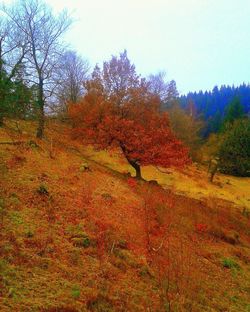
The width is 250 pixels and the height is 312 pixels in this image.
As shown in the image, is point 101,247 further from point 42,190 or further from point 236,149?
point 236,149

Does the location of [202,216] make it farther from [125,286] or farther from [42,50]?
[42,50]

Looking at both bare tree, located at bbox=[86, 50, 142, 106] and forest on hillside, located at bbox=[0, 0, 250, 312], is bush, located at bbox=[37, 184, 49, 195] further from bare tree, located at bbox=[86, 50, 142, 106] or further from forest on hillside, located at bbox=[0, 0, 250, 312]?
bare tree, located at bbox=[86, 50, 142, 106]

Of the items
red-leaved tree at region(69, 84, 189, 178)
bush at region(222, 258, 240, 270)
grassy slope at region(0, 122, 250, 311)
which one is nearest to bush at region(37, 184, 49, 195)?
grassy slope at region(0, 122, 250, 311)

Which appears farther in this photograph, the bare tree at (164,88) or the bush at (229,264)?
the bare tree at (164,88)

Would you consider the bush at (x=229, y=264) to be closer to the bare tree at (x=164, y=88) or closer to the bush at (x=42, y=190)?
the bush at (x=42, y=190)

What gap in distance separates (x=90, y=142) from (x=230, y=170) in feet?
109

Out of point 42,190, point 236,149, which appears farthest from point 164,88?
point 42,190

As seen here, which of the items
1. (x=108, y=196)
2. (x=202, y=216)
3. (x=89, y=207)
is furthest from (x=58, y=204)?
(x=202, y=216)

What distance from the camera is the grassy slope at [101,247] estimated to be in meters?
8.35

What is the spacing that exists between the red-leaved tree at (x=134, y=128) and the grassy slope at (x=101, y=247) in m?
3.79

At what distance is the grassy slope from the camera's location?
835 centimetres

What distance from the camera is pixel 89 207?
14.6m

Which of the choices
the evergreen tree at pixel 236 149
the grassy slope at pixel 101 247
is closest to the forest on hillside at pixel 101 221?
the grassy slope at pixel 101 247

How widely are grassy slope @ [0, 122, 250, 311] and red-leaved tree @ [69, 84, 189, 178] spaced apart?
3.79 m
